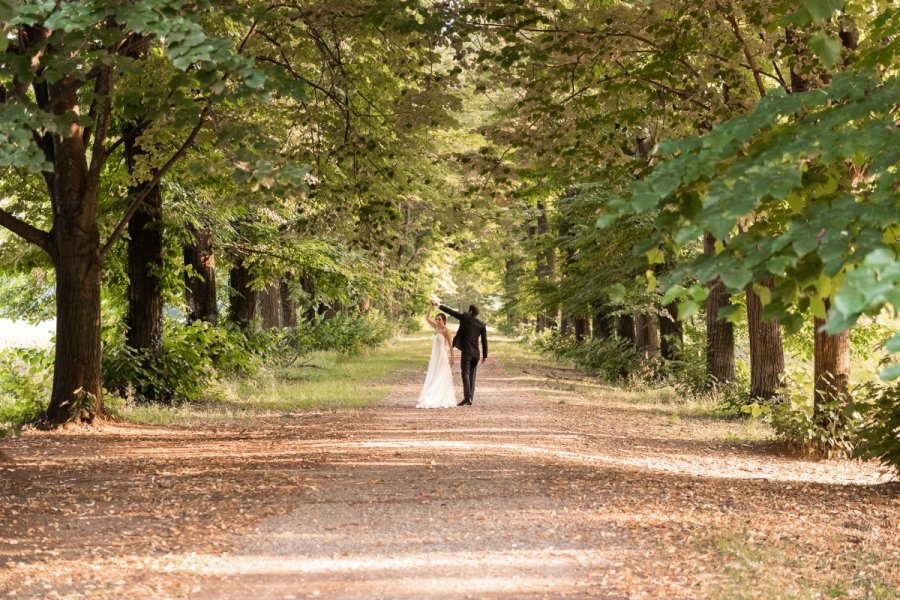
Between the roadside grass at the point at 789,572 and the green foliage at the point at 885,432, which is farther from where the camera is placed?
the green foliage at the point at 885,432

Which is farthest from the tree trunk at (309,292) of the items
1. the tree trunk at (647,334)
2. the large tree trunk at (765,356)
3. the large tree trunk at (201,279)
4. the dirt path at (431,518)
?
the dirt path at (431,518)

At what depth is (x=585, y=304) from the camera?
22.7 meters

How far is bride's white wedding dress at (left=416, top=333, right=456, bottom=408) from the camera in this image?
17.9 m

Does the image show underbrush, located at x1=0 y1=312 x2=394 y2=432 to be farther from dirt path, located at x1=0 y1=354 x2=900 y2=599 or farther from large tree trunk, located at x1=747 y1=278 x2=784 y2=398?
large tree trunk, located at x1=747 y1=278 x2=784 y2=398

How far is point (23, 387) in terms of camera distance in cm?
1422

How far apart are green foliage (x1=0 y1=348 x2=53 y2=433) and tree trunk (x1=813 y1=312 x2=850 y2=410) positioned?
414 inches

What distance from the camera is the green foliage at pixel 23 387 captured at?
1377 cm

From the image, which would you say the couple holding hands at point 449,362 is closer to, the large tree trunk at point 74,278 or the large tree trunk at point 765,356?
the large tree trunk at point 765,356

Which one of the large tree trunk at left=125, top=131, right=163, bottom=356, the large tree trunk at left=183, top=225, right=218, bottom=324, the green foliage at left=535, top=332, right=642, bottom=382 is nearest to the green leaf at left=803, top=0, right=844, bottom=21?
the large tree trunk at left=125, top=131, right=163, bottom=356

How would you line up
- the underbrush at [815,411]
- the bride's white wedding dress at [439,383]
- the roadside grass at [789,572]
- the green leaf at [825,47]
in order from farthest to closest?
Answer: the bride's white wedding dress at [439,383], the underbrush at [815,411], the roadside grass at [789,572], the green leaf at [825,47]

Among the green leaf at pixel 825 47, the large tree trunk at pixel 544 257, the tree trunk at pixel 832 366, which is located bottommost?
the tree trunk at pixel 832 366

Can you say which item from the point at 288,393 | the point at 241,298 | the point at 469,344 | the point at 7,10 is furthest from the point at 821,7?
the point at 241,298

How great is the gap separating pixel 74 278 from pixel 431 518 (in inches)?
291

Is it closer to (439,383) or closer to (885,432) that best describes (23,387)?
(439,383)
